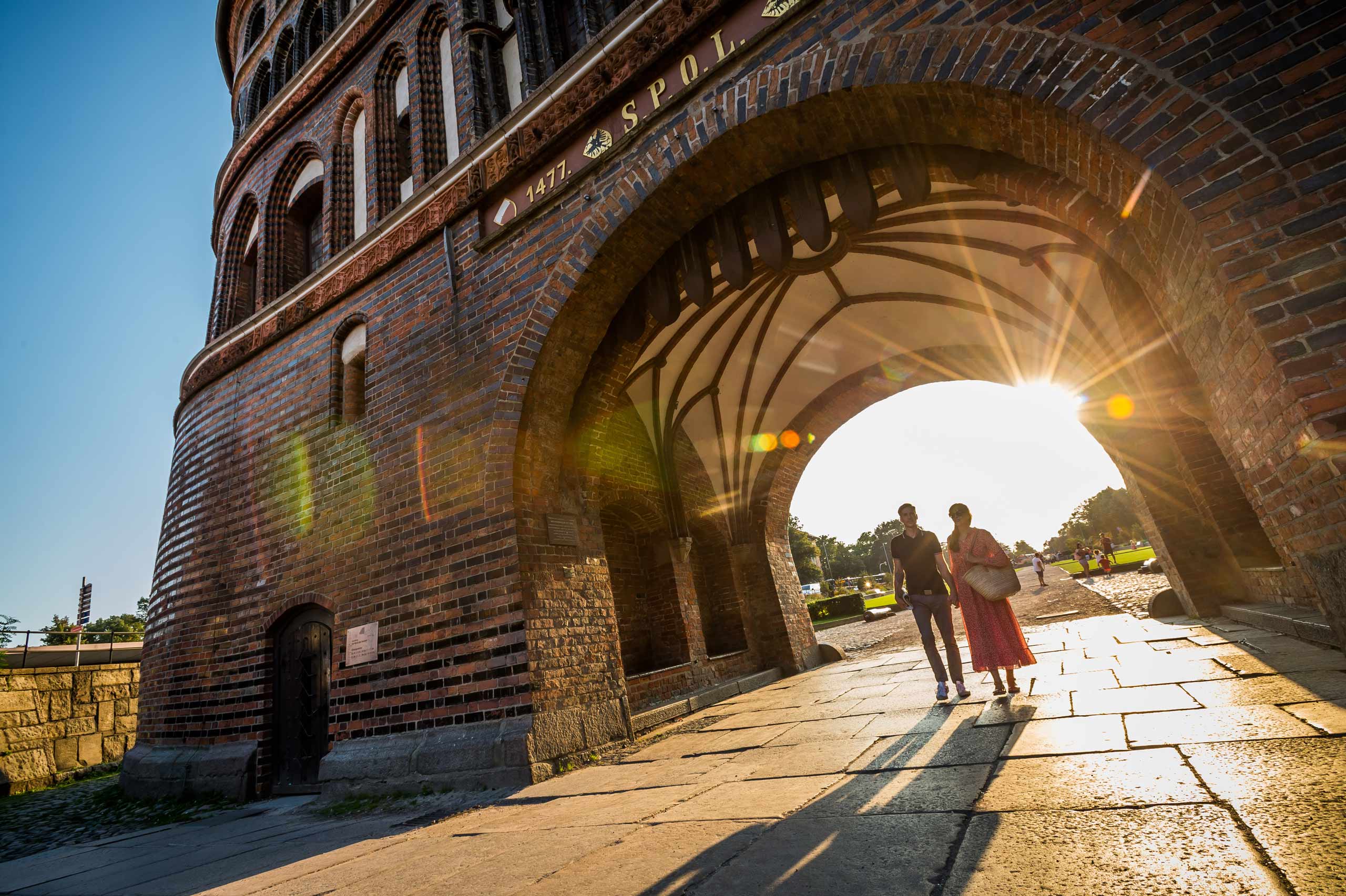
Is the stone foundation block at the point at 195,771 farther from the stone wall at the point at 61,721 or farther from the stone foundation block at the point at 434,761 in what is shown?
the stone wall at the point at 61,721

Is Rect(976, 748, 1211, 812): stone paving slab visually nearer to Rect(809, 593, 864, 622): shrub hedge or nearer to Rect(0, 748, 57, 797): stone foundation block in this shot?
Rect(0, 748, 57, 797): stone foundation block

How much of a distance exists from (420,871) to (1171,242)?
14.4 ft

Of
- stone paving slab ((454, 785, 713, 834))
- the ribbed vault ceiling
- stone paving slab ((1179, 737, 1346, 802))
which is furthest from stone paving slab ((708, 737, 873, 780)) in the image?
the ribbed vault ceiling

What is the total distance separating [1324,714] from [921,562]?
2456 millimetres

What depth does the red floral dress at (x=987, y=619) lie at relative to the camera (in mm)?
4156

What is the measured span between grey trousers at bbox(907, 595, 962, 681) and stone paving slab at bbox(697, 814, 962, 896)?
260 cm

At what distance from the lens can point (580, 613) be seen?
516 cm

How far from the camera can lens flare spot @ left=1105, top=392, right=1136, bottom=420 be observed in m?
6.78

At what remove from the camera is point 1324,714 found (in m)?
2.37

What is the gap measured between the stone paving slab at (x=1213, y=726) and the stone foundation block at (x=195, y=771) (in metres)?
7.06

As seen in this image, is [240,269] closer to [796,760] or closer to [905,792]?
[796,760]

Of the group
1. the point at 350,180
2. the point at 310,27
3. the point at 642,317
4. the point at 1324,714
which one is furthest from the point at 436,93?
the point at 1324,714

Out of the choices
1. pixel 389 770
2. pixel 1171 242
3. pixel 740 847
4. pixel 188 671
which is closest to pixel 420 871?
pixel 740 847

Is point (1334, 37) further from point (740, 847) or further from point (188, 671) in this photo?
point (188, 671)
